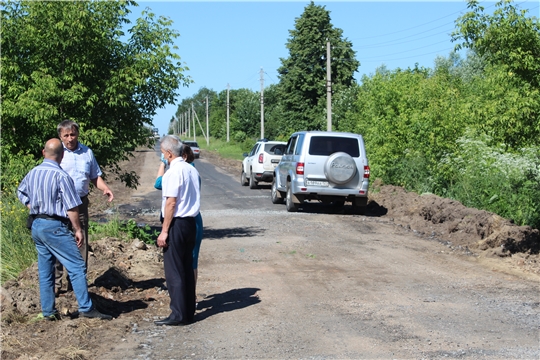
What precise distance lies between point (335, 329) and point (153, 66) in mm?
6664

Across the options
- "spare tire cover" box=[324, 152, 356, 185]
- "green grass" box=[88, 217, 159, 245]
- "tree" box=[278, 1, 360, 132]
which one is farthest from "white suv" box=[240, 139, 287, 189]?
"tree" box=[278, 1, 360, 132]

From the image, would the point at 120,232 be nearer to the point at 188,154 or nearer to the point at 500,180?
the point at 188,154

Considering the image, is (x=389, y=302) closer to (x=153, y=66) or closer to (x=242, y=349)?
(x=242, y=349)

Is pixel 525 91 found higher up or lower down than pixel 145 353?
higher up

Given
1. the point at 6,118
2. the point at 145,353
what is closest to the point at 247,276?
the point at 145,353

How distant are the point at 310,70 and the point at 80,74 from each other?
4564cm

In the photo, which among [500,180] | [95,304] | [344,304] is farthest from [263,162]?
[95,304]

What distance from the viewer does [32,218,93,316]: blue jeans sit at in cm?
714

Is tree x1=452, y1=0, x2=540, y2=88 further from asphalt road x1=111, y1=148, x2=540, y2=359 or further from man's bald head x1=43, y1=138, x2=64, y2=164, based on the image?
man's bald head x1=43, y1=138, x2=64, y2=164

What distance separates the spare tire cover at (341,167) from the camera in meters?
18.2

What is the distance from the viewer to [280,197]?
70.1ft

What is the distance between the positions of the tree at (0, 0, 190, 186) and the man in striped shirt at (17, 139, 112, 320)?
392cm

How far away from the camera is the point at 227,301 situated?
8.50m

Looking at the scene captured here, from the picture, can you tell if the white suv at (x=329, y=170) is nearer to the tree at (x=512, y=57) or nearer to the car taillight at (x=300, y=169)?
the car taillight at (x=300, y=169)
